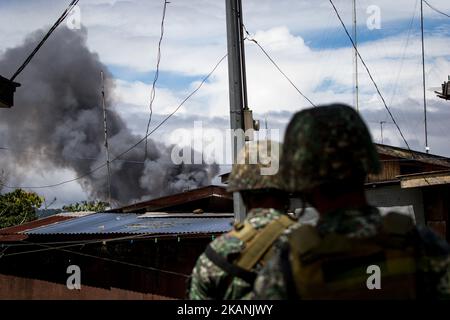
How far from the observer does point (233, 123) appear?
751cm

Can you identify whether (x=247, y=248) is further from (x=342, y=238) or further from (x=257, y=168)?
(x=342, y=238)

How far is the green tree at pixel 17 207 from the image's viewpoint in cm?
2883

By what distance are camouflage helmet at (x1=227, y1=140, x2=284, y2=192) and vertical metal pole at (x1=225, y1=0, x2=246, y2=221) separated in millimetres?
3332

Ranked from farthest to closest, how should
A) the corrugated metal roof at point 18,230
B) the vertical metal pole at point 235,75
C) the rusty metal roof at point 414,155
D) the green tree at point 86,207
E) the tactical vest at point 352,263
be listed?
the green tree at point 86,207 → the rusty metal roof at point 414,155 → the corrugated metal roof at point 18,230 → the vertical metal pole at point 235,75 → the tactical vest at point 352,263

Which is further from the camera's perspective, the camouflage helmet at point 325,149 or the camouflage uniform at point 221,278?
the camouflage uniform at point 221,278

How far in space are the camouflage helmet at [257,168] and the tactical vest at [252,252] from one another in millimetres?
213

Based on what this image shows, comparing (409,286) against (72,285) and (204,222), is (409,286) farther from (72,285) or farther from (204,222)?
(72,285)

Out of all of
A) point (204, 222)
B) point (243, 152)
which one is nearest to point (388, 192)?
point (204, 222)

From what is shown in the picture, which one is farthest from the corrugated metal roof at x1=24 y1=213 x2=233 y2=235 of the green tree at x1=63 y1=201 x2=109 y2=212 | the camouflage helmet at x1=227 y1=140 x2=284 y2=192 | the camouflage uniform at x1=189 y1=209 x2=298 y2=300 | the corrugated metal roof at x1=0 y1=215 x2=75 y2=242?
the green tree at x1=63 y1=201 x2=109 y2=212

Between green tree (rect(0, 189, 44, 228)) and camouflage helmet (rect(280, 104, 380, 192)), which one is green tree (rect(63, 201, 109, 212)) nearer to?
green tree (rect(0, 189, 44, 228))

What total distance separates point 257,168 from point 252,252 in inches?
23.1

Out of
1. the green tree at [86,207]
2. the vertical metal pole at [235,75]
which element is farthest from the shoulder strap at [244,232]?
the green tree at [86,207]

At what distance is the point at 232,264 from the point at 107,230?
895cm

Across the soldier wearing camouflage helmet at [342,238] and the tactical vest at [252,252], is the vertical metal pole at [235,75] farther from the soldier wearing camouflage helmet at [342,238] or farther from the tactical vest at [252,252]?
the soldier wearing camouflage helmet at [342,238]
